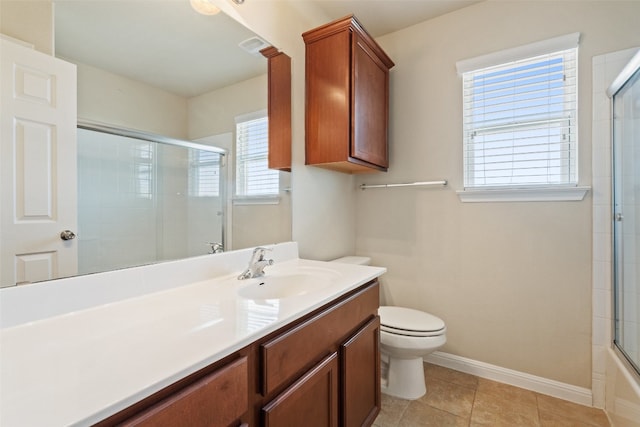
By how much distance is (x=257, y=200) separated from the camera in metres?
1.64

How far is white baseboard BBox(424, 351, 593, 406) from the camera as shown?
1729mm

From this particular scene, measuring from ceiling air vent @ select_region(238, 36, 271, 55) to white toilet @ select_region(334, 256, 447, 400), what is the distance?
1.73m

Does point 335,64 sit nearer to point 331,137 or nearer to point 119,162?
point 331,137

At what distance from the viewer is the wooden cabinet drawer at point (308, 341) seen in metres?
0.82

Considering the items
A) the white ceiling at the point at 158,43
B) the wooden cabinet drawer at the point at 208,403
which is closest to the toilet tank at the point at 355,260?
the white ceiling at the point at 158,43

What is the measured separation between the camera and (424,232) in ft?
7.23

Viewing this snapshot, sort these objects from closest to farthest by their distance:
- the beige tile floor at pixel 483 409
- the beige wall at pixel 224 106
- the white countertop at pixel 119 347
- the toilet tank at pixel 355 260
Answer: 1. the white countertop at pixel 119 347
2. the beige wall at pixel 224 106
3. the beige tile floor at pixel 483 409
4. the toilet tank at pixel 355 260

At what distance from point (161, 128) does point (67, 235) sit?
507mm

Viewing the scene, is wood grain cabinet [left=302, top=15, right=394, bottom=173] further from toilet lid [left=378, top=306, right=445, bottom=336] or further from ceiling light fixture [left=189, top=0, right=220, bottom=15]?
toilet lid [left=378, top=306, right=445, bottom=336]

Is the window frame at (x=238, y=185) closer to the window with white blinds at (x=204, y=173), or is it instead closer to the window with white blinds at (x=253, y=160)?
the window with white blinds at (x=253, y=160)

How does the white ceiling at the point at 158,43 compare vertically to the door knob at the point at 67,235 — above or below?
above

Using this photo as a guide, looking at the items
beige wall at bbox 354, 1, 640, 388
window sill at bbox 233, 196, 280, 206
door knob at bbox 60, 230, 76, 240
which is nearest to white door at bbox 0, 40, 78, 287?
door knob at bbox 60, 230, 76, 240

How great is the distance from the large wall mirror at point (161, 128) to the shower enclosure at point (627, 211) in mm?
1900

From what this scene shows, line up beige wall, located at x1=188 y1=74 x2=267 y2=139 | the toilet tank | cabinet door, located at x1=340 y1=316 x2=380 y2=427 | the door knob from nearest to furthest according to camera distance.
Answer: the door knob
cabinet door, located at x1=340 y1=316 x2=380 y2=427
beige wall, located at x1=188 y1=74 x2=267 y2=139
the toilet tank
